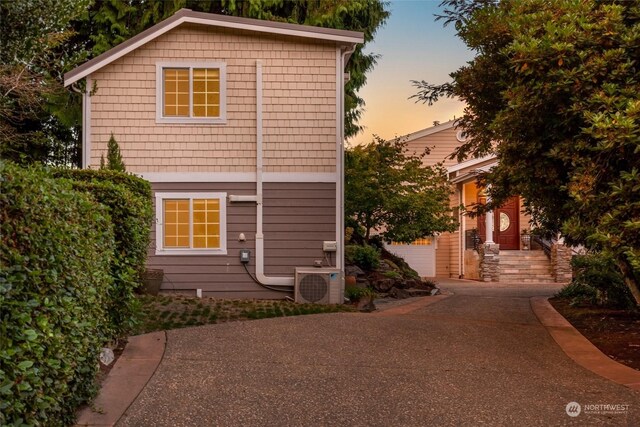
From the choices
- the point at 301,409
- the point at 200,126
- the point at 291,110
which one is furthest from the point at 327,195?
the point at 301,409

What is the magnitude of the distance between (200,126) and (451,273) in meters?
15.2

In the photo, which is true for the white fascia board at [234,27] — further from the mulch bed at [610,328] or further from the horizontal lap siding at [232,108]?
the mulch bed at [610,328]

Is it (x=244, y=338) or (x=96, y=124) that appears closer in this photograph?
(x=244, y=338)

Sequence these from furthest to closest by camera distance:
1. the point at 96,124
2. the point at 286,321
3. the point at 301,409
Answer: the point at 96,124, the point at 286,321, the point at 301,409

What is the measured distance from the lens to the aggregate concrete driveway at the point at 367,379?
15.6 feet

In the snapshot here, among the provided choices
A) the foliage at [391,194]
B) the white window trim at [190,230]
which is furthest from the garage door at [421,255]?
the white window trim at [190,230]

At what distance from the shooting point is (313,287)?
11.6 m

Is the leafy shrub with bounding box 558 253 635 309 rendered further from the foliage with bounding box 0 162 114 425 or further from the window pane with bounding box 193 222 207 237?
the foliage with bounding box 0 162 114 425

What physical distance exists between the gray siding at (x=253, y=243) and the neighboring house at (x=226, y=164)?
0.02 metres

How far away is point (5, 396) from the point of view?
3.05 m

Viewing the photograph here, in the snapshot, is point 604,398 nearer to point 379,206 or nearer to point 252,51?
point 252,51

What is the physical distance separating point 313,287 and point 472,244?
1291 cm

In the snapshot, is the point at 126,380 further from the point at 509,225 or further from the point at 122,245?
the point at 509,225

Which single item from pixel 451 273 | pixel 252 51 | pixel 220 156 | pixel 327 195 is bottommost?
pixel 451 273
